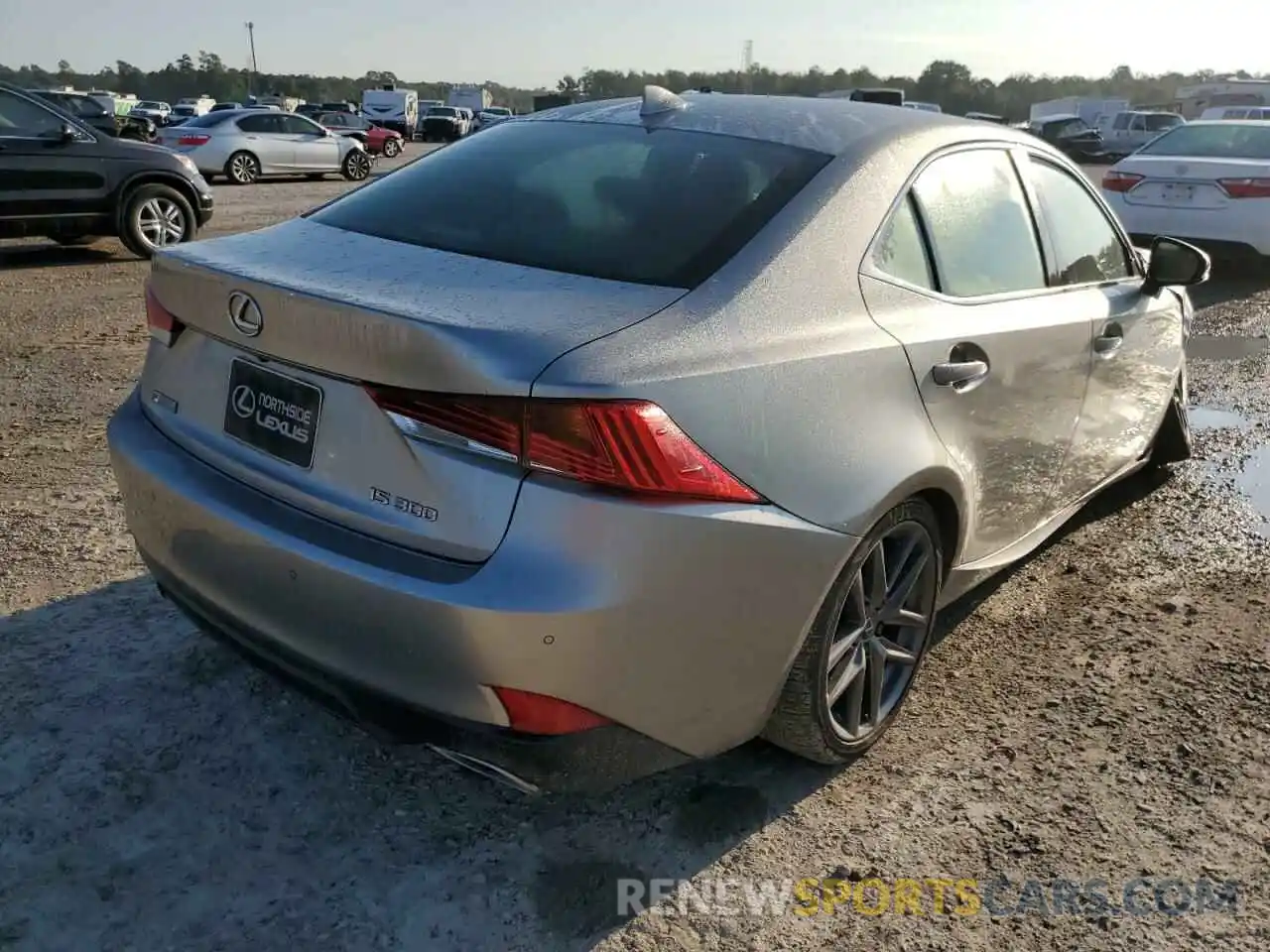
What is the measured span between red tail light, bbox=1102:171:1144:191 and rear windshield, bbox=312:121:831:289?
868 centimetres

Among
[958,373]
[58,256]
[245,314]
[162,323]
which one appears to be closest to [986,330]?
[958,373]

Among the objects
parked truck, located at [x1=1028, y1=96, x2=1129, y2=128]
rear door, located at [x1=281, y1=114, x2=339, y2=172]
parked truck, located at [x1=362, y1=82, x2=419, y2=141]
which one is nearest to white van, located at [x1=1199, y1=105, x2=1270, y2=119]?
parked truck, located at [x1=1028, y1=96, x2=1129, y2=128]

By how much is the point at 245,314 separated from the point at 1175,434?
4106mm

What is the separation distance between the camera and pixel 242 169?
67.0 ft

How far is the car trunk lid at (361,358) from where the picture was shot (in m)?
2.06

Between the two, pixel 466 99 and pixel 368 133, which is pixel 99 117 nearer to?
pixel 368 133

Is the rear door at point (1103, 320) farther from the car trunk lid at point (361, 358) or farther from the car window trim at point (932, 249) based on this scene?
the car trunk lid at point (361, 358)

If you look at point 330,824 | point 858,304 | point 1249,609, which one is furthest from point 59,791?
point 1249,609

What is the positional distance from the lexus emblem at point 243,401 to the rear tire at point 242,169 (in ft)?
64.5

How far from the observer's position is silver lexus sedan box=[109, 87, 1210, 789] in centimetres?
204

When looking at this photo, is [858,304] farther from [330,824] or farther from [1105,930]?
[330,824]

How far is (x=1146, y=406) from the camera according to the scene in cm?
432

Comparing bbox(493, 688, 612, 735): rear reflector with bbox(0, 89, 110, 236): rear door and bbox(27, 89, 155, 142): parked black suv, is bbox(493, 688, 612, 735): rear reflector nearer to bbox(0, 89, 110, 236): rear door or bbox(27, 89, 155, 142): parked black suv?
bbox(0, 89, 110, 236): rear door

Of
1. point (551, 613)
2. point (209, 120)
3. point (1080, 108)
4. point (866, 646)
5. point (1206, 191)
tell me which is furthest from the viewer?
point (1080, 108)
